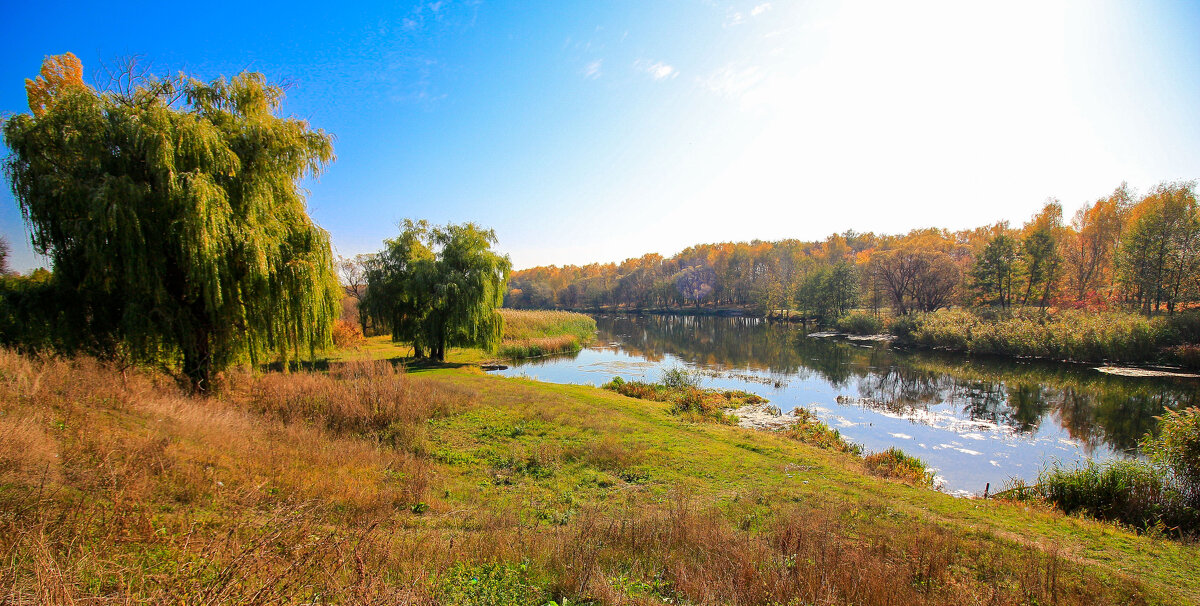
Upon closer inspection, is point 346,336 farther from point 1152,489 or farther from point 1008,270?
point 1008,270

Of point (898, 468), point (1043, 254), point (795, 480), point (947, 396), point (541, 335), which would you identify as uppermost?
point (1043, 254)

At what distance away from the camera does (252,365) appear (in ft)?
35.6

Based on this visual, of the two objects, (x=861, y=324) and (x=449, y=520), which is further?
(x=861, y=324)

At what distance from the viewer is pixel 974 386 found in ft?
71.9

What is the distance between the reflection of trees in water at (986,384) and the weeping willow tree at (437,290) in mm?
15038

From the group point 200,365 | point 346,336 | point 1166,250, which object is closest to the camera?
point 200,365

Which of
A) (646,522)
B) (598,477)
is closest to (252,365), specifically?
(598,477)

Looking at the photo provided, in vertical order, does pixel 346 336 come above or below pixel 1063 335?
above

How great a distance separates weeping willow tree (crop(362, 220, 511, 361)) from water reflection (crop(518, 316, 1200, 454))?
14394mm

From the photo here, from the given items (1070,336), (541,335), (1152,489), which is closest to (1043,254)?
(1070,336)

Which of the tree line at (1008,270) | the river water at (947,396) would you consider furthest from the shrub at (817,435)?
the tree line at (1008,270)

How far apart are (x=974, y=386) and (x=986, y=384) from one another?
37.8 inches

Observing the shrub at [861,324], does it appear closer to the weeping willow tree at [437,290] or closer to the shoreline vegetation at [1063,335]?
the shoreline vegetation at [1063,335]

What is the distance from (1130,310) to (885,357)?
18.9 metres
